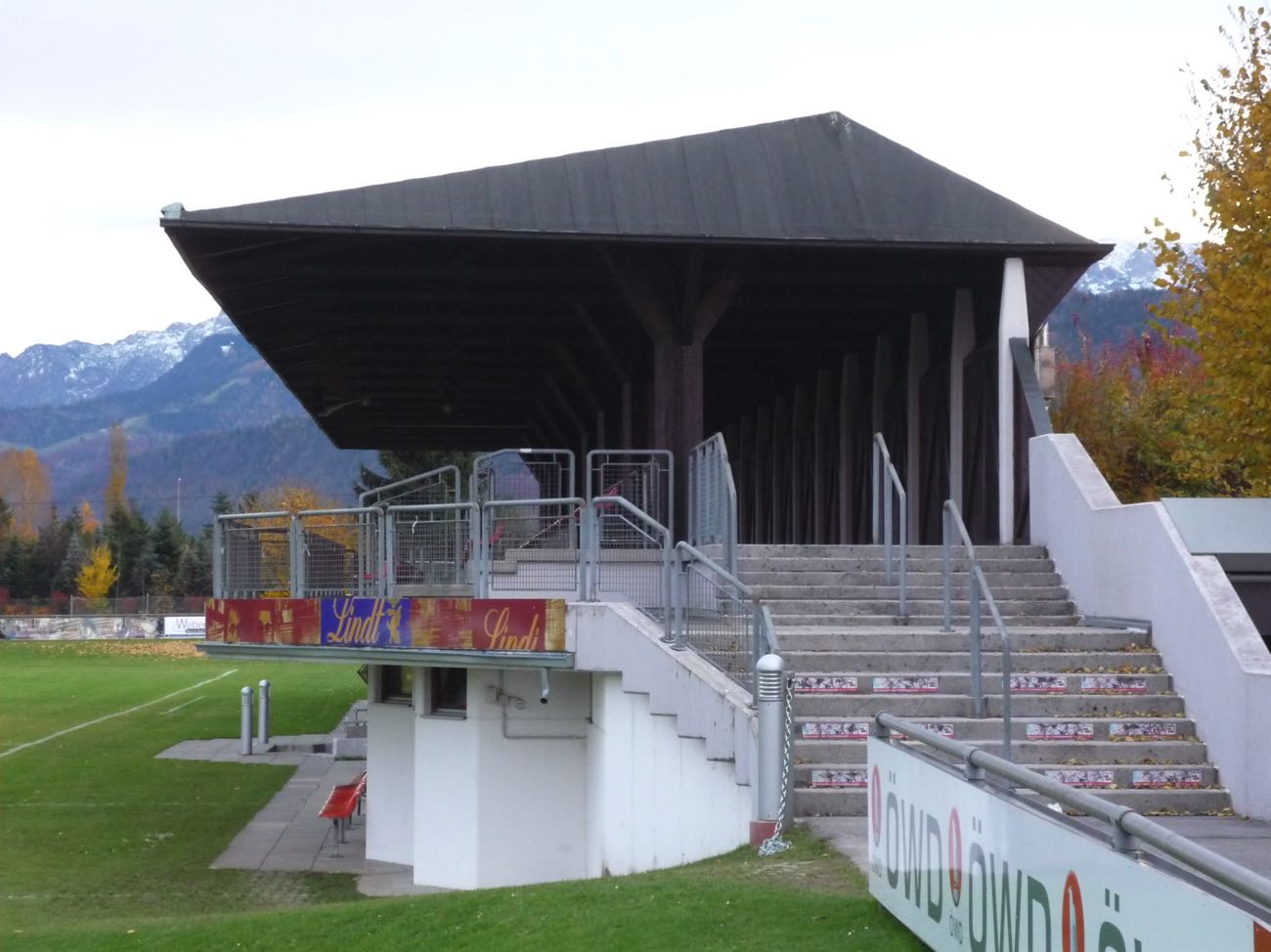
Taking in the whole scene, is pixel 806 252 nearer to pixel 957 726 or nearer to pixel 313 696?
pixel 957 726

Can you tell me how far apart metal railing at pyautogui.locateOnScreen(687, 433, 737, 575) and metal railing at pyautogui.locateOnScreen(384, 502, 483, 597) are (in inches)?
88.4

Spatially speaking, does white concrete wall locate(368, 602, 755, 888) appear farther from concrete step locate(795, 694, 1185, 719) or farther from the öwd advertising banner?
the öwd advertising banner

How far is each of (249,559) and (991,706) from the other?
8602mm

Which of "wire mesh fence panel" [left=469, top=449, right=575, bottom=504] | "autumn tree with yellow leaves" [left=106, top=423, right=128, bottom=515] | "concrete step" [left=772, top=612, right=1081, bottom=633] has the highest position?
"autumn tree with yellow leaves" [left=106, top=423, right=128, bottom=515]

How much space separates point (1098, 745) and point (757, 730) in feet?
9.05

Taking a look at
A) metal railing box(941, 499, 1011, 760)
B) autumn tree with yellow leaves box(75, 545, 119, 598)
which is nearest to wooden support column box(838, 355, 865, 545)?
metal railing box(941, 499, 1011, 760)

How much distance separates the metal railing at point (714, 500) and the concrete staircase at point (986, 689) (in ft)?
1.84

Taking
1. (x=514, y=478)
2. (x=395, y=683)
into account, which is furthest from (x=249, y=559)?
(x=514, y=478)

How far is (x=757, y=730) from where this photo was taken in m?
11.7

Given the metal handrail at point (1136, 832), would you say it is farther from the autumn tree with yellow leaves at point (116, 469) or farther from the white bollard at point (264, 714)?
the autumn tree with yellow leaves at point (116, 469)

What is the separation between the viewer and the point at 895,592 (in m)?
16.1

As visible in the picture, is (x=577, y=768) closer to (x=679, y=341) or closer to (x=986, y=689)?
(x=986, y=689)

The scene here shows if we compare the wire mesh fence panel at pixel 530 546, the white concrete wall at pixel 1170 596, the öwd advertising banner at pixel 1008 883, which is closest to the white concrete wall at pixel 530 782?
the wire mesh fence panel at pixel 530 546

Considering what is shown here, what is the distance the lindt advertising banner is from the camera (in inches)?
592
